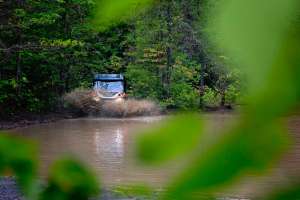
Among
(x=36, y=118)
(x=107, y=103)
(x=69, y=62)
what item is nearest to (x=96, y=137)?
(x=36, y=118)

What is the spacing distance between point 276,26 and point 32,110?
20.6m

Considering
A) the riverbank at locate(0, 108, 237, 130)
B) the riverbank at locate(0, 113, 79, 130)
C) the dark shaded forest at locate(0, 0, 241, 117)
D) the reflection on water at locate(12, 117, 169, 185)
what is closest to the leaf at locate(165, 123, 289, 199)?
the reflection on water at locate(12, 117, 169, 185)

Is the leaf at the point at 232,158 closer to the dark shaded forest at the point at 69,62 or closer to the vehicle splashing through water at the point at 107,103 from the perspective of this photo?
the dark shaded forest at the point at 69,62

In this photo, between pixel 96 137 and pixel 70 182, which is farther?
pixel 96 137

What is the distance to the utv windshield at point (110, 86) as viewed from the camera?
21.4m

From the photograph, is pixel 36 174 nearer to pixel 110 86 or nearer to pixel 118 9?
pixel 118 9

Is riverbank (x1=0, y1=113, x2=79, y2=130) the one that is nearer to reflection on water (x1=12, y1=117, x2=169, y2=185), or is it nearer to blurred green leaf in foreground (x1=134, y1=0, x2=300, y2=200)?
reflection on water (x1=12, y1=117, x2=169, y2=185)

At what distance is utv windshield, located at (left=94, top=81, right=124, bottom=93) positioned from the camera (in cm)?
2144

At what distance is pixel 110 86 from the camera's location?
21.5 metres

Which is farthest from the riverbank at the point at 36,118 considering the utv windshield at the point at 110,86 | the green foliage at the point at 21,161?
the green foliage at the point at 21,161

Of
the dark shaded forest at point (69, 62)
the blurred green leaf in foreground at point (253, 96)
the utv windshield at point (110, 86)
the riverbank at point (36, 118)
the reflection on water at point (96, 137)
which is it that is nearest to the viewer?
the blurred green leaf in foreground at point (253, 96)

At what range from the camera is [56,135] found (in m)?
15.5

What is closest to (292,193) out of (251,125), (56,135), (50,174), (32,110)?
(251,125)

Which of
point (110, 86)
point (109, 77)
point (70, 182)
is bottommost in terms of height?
point (110, 86)
